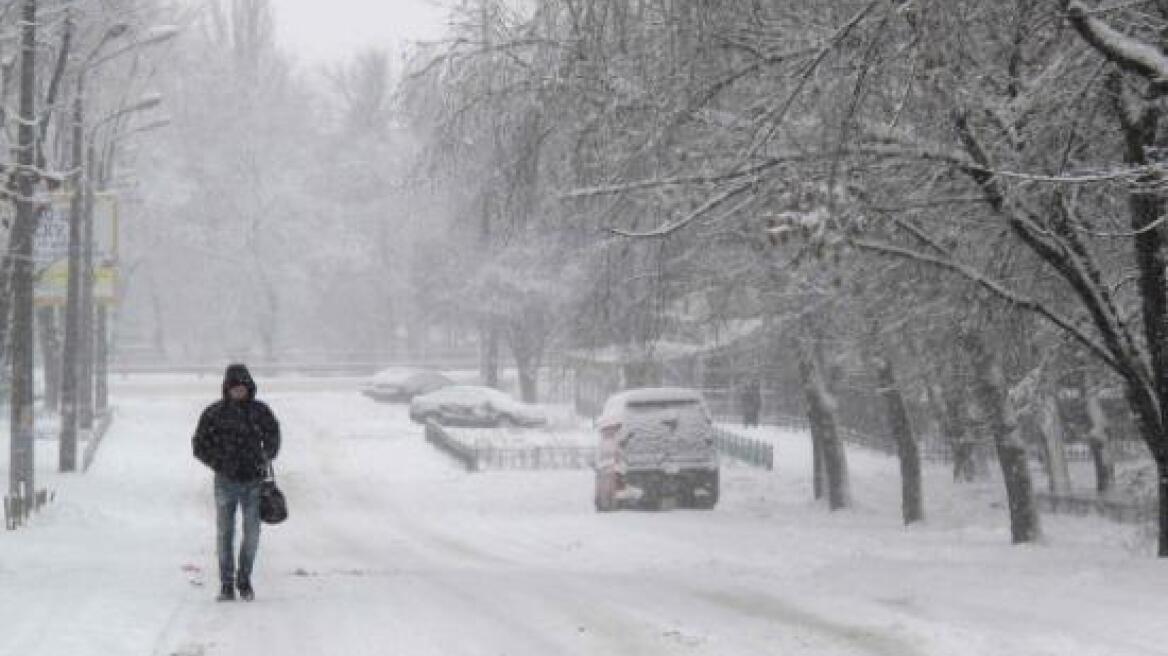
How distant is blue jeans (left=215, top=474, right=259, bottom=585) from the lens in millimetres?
11398

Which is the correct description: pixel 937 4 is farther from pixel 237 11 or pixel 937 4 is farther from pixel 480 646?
pixel 237 11

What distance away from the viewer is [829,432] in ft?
93.0

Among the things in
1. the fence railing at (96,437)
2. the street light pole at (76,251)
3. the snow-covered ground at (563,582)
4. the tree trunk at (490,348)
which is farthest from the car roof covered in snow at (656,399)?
the tree trunk at (490,348)

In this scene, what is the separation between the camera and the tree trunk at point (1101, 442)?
2842cm

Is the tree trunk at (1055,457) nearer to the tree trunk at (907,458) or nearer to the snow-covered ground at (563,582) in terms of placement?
the snow-covered ground at (563,582)

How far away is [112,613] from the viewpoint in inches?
411

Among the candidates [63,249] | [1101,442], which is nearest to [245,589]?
[63,249]

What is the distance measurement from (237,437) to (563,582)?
11.4 ft

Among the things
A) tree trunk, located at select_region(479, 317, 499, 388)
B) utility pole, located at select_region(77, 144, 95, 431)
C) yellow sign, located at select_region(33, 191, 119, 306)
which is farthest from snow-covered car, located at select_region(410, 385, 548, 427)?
yellow sign, located at select_region(33, 191, 119, 306)

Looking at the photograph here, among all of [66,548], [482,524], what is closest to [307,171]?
[482,524]

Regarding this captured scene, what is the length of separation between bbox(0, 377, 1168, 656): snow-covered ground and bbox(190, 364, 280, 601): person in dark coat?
0.34 m

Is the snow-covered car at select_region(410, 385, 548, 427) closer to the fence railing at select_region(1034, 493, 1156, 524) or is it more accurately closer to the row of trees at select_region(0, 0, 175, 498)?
the row of trees at select_region(0, 0, 175, 498)

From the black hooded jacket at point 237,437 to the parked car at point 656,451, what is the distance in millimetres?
15135

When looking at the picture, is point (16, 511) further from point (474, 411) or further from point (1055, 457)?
point (474, 411)
